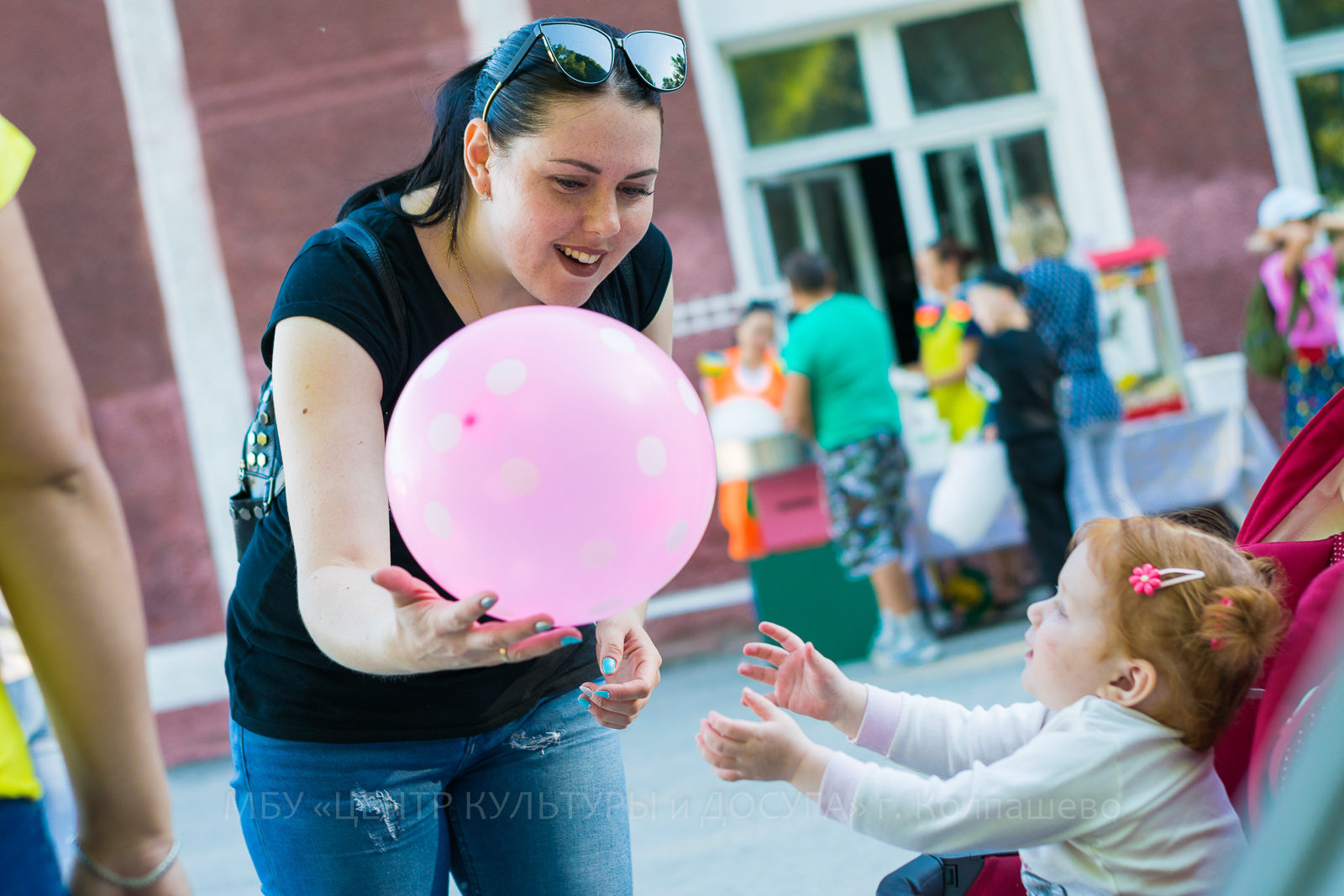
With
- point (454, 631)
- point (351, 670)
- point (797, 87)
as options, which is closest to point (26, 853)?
point (454, 631)

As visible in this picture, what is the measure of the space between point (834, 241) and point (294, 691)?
6082 millimetres

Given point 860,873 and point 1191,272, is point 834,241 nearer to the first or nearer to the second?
point 1191,272

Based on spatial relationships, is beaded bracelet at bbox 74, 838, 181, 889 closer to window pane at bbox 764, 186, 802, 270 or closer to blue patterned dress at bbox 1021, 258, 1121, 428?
blue patterned dress at bbox 1021, 258, 1121, 428

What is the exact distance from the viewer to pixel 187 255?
251 inches

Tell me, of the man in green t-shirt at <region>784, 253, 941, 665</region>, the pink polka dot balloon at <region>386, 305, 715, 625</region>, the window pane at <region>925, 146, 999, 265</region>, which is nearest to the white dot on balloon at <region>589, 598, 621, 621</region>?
the pink polka dot balloon at <region>386, 305, 715, 625</region>

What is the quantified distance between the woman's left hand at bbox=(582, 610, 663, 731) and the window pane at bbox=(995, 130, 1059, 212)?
597 cm

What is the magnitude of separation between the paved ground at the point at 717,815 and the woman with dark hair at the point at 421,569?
163 centimetres

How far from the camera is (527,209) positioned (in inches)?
53.4

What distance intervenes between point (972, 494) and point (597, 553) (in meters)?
4.14

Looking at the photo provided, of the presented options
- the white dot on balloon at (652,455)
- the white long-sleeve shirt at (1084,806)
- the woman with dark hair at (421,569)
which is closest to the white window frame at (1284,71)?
the white long-sleeve shirt at (1084,806)

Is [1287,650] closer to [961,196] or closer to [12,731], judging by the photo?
[12,731]

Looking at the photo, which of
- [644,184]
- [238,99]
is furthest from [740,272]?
[644,184]

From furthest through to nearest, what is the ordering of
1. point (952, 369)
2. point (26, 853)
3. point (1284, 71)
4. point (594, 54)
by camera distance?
point (1284, 71) < point (952, 369) < point (594, 54) < point (26, 853)

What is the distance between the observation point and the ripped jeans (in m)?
1.42
